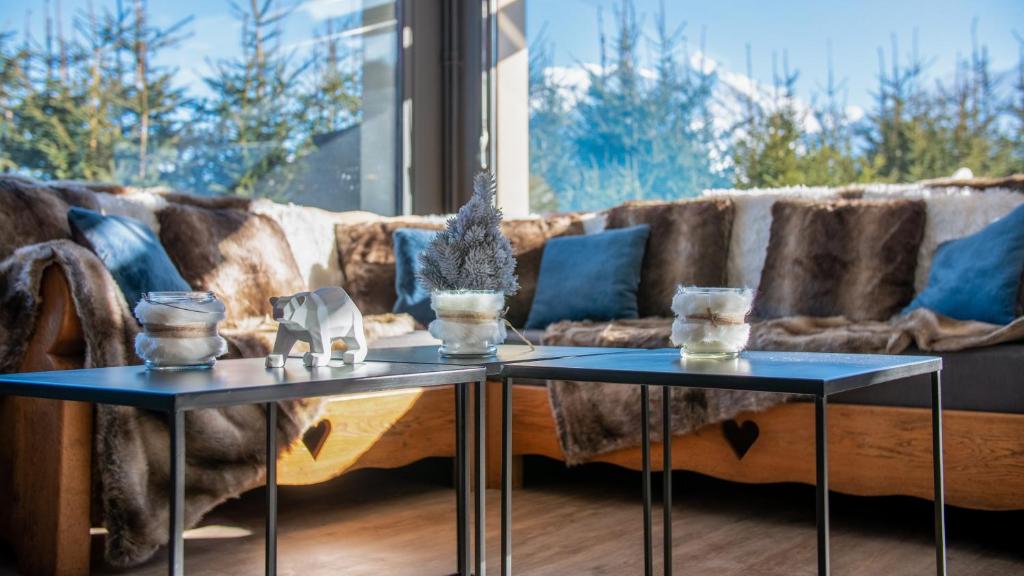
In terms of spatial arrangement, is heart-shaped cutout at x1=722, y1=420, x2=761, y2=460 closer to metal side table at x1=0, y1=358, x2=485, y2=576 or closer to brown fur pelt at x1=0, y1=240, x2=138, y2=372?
metal side table at x1=0, y1=358, x2=485, y2=576

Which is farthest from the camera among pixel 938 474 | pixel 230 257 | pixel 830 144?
pixel 830 144

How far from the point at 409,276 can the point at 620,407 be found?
3.61 ft

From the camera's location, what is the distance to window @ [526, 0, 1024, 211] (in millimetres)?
3391

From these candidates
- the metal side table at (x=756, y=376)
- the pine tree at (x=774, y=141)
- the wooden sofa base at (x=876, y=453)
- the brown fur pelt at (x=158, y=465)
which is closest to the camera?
the metal side table at (x=756, y=376)

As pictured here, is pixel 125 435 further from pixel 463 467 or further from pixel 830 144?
pixel 830 144

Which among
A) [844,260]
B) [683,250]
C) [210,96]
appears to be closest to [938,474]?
[844,260]

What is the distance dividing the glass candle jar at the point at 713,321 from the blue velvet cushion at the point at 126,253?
1505 millimetres

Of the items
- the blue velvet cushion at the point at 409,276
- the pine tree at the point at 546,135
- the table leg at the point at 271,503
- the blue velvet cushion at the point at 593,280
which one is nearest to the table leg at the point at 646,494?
the table leg at the point at 271,503

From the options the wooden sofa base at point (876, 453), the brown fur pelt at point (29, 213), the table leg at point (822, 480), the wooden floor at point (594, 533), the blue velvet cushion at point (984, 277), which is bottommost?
the wooden floor at point (594, 533)

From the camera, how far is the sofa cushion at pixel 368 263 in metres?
3.57

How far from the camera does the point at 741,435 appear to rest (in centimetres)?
252

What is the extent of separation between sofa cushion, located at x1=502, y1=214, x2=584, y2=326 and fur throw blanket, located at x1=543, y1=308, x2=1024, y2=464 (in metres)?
0.61

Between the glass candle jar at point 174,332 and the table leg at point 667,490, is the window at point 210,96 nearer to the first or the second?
the glass candle jar at point 174,332

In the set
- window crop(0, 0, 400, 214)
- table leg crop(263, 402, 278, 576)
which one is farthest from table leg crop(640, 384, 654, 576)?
window crop(0, 0, 400, 214)
